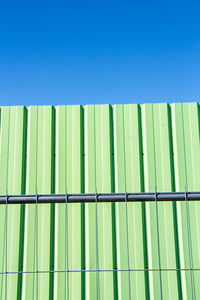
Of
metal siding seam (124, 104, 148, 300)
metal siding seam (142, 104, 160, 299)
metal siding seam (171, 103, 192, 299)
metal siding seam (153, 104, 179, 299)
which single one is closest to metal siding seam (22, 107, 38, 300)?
metal siding seam (124, 104, 148, 300)

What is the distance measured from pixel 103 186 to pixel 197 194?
7.97 ft

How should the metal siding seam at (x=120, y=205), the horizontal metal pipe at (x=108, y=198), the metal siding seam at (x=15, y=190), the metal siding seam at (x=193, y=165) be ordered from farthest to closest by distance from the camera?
the metal siding seam at (x=193, y=165) → the metal siding seam at (x=15, y=190) → the metal siding seam at (x=120, y=205) → the horizontal metal pipe at (x=108, y=198)

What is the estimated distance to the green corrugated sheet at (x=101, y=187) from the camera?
4152 mm

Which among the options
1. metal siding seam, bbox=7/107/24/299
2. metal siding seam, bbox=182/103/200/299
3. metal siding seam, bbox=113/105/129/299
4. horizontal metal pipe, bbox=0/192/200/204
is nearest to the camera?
horizontal metal pipe, bbox=0/192/200/204

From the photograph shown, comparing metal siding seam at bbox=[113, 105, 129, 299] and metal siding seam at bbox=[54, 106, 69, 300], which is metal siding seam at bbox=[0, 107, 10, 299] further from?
metal siding seam at bbox=[113, 105, 129, 299]

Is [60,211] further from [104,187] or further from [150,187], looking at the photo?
[150,187]

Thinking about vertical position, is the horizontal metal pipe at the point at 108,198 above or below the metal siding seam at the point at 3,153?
below

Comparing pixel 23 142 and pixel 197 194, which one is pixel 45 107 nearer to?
pixel 23 142

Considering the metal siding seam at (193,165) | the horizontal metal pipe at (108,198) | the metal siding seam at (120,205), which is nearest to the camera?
the horizontal metal pipe at (108,198)

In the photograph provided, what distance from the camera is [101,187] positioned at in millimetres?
4414

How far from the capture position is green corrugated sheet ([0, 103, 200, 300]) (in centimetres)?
415

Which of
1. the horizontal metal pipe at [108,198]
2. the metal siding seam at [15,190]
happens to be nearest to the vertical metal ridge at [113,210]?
the metal siding seam at [15,190]

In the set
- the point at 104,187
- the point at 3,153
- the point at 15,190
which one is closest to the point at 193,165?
the point at 104,187

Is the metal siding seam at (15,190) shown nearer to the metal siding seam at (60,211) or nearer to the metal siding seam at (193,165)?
the metal siding seam at (60,211)
